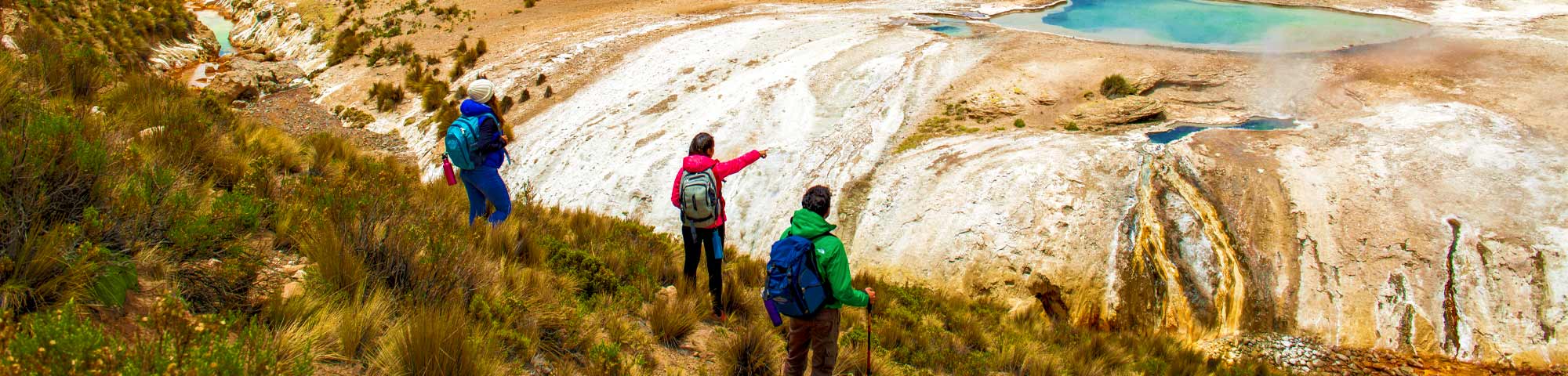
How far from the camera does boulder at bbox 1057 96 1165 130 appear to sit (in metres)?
13.0

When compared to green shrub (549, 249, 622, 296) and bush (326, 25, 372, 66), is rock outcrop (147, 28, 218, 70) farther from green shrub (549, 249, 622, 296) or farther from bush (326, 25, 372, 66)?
green shrub (549, 249, 622, 296)

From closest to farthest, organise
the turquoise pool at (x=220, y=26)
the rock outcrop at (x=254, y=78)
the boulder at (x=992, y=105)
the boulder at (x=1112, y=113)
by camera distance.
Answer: the boulder at (x=1112, y=113)
the boulder at (x=992, y=105)
the rock outcrop at (x=254, y=78)
the turquoise pool at (x=220, y=26)

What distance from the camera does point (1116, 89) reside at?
46.4 ft

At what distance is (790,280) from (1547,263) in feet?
31.8

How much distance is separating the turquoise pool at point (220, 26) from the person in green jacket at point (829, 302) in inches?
1109

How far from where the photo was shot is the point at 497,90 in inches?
692

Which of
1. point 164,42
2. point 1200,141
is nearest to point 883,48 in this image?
point 1200,141

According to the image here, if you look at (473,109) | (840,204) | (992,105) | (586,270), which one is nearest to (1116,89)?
(992,105)

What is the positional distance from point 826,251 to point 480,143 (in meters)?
3.48

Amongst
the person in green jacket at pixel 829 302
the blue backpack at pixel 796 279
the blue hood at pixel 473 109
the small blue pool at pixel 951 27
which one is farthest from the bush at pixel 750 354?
the small blue pool at pixel 951 27

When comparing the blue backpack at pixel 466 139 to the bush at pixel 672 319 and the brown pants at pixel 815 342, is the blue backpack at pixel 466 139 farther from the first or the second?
the brown pants at pixel 815 342

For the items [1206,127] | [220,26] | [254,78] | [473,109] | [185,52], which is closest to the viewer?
[473,109]

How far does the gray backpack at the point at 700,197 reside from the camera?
5750mm

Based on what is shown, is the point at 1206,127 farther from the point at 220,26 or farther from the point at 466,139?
the point at 220,26
